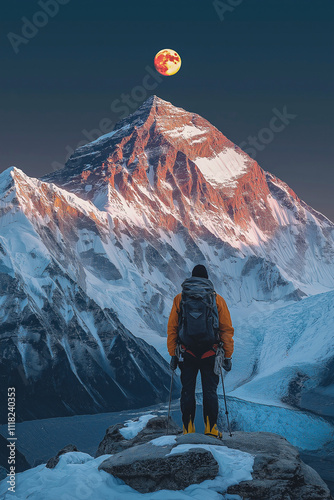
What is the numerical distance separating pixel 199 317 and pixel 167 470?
11.2 feet

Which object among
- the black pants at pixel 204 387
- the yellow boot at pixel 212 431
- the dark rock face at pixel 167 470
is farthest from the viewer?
the black pants at pixel 204 387

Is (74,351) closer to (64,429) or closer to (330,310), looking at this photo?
(64,429)

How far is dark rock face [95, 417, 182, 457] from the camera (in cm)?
1689

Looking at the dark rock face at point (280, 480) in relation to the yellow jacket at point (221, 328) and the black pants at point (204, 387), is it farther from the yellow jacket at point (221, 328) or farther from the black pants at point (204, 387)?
the yellow jacket at point (221, 328)

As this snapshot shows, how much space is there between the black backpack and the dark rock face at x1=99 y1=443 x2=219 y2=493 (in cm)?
267

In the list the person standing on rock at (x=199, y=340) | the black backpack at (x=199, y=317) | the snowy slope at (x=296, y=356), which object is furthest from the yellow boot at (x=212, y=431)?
the snowy slope at (x=296, y=356)

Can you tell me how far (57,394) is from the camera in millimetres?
182750

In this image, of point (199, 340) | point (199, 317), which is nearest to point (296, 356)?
point (199, 340)

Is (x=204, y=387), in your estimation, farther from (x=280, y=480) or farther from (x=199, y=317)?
(x=280, y=480)

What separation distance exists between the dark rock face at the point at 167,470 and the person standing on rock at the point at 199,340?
2149 mm

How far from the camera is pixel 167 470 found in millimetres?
10469

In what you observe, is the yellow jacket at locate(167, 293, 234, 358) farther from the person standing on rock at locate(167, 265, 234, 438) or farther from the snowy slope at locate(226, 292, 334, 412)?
the snowy slope at locate(226, 292, 334, 412)

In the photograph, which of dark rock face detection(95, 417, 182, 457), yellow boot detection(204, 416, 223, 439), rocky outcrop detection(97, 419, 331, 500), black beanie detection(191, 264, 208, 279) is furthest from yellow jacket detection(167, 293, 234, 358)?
dark rock face detection(95, 417, 182, 457)

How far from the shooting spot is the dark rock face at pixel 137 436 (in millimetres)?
16891
